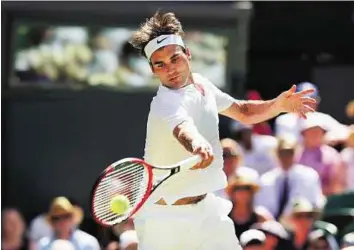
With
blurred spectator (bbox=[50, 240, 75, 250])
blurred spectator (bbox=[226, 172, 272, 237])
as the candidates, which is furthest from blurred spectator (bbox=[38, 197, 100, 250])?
blurred spectator (bbox=[226, 172, 272, 237])

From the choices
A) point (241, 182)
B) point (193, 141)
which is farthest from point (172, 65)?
point (241, 182)

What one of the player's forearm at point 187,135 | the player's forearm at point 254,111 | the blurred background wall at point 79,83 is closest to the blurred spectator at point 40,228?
the blurred background wall at point 79,83

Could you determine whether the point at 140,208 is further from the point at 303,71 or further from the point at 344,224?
the point at 303,71

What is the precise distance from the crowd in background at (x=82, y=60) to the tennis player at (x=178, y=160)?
5.16 meters

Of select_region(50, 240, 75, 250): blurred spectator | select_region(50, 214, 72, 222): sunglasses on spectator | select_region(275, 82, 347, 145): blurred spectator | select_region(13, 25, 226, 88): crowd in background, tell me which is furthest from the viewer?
select_region(13, 25, 226, 88): crowd in background

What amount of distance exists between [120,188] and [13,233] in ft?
13.9

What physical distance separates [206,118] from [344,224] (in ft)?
9.86

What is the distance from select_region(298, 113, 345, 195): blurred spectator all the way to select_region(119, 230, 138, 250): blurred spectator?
1890 mm

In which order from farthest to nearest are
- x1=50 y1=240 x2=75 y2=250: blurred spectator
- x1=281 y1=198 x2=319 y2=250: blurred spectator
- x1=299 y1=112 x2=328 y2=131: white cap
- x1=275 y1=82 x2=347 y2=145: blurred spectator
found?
x1=275 y1=82 x2=347 y2=145: blurred spectator → x1=299 y1=112 x2=328 y2=131: white cap → x1=281 y1=198 x2=319 y2=250: blurred spectator → x1=50 y1=240 x2=75 y2=250: blurred spectator

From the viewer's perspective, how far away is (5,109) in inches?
448

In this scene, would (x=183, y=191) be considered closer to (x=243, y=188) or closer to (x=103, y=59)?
(x=243, y=188)

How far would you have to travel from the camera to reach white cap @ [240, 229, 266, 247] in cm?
841

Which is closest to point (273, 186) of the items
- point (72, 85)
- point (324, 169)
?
point (324, 169)

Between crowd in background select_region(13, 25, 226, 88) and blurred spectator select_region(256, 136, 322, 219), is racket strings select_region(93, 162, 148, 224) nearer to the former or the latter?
blurred spectator select_region(256, 136, 322, 219)
